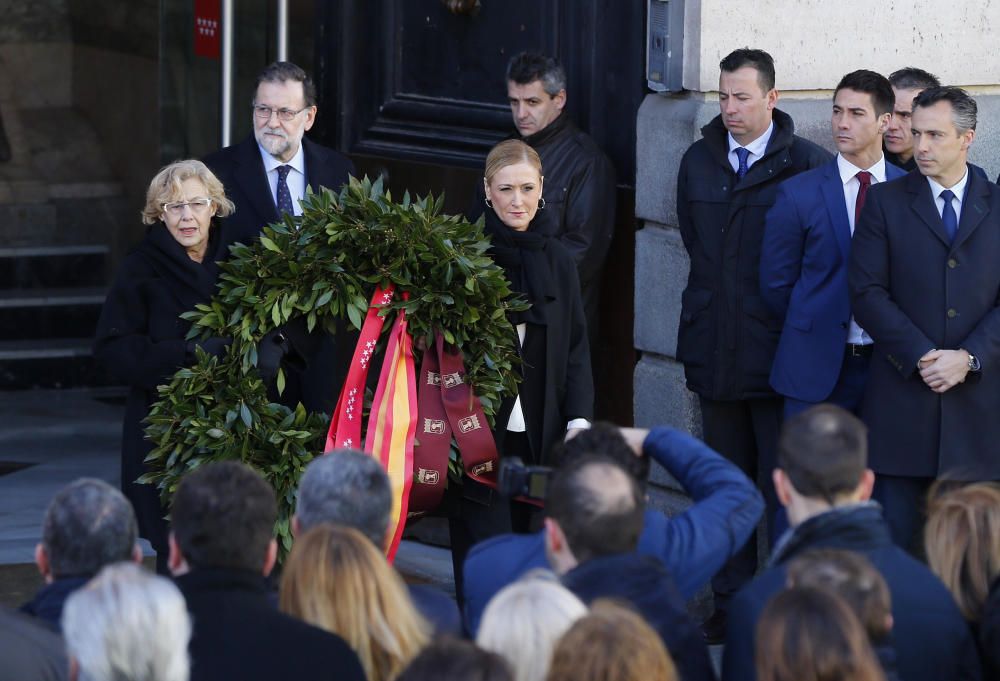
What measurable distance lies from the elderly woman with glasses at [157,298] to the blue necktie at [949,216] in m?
2.45

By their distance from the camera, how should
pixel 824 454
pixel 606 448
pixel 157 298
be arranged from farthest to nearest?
1. pixel 157 298
2. pixel 606 448
3. pixel 824 454

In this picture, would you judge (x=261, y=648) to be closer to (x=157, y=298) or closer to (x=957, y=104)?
(x=157, y=298)

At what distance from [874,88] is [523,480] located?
273 cm

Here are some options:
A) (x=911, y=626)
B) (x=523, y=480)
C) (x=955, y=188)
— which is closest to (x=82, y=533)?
(x=523, y=480)

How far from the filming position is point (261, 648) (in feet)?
11.2

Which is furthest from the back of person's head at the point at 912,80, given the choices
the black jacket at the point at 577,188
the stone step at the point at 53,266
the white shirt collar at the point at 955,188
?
the stone step at the point at 53,266

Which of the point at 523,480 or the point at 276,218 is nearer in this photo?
the point at 523,480

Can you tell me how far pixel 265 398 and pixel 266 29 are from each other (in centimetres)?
625

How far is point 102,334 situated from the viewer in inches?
237

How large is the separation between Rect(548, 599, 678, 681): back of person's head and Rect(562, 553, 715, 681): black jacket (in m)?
0.47

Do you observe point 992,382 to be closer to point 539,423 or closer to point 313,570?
point 539,423

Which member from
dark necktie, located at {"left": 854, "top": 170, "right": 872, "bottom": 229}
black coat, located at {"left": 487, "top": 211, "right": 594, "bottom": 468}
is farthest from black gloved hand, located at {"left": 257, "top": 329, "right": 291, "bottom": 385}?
dark necktie, located at {"left": 854, "top": 170, "right": 872, "bottom": 229}

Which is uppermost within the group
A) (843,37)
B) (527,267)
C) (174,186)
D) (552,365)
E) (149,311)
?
(843,37)

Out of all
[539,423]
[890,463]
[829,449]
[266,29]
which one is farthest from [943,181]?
[266,29]
